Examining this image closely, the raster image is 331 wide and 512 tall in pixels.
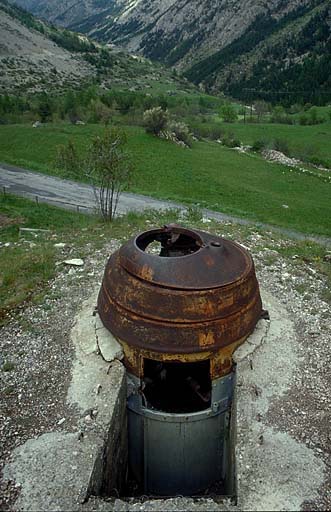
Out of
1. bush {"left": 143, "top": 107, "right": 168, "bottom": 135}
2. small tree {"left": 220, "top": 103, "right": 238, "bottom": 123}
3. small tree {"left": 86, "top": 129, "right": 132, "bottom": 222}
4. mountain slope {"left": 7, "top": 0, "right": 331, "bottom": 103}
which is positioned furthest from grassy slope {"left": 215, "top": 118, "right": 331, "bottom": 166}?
small tree {"left": 86, "top": 129, "right": 132, "bottom": 222}

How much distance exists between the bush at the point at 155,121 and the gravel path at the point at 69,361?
A: 1237 inches

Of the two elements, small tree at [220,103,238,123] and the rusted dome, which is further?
small tree at [220,103,238,123]

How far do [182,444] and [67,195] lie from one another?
787 inches

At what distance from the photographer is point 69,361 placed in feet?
23.1

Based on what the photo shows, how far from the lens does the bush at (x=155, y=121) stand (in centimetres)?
3950

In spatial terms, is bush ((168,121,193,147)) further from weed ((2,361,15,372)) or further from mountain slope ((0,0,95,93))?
weed ((2,361,15,372))

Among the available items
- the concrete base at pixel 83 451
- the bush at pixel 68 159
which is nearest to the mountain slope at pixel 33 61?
the bush at pixel 68 159

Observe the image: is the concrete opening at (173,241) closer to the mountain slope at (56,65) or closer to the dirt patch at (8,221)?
the dirt patch at (8,221)

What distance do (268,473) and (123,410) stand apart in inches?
91.9

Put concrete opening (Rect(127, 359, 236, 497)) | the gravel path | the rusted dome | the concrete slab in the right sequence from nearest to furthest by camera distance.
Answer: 1. the concrete slab
2. the gravel path
3. the rusted dome
4. concrete opening (Rect(127, 359, 236, 497))

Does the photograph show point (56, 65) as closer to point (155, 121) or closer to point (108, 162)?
point (155, 121)

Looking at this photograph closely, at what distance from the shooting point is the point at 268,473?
5098mm

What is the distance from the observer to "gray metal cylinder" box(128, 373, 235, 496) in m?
6.46

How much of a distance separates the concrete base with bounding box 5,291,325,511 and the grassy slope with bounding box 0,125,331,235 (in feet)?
53.0
